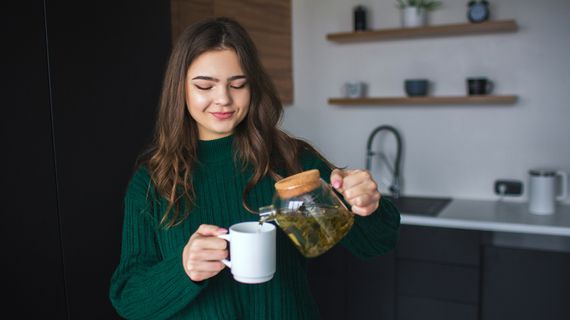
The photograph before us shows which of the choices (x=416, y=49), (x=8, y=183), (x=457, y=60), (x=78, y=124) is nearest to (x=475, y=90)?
(x=457, y=60)

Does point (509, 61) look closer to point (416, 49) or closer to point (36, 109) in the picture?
point (416, 49)

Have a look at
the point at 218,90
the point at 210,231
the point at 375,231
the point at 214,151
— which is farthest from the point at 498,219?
the point at 210,231

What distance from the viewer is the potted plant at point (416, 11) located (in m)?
2.69

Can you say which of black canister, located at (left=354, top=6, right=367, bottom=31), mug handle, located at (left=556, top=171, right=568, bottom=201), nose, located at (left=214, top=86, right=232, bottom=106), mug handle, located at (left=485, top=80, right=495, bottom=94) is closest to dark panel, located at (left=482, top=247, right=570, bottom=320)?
mug handle, located at (left=556, top=171, right=568, bottom=201)

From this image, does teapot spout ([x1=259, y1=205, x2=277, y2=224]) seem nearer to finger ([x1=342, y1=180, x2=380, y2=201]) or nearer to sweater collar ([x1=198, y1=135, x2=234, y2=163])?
finger ([x1=342, y1=180, x2=380, y2=201])

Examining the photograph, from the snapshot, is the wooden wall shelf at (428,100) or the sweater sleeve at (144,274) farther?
the wooden wall shelf at (428,100)

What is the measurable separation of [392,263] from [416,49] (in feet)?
3.66

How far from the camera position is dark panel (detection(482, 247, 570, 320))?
7.25ft

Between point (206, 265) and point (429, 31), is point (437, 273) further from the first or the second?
point (206, 265)

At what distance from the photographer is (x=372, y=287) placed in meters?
2.50

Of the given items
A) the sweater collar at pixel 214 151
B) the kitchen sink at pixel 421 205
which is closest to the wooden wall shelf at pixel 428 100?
the kitchen sink at pixel 421 205

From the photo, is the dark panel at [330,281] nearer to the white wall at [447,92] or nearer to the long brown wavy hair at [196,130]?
the white wall at [447,92]

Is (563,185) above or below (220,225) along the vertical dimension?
below

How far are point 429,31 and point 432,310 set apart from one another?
1314 millimetres
